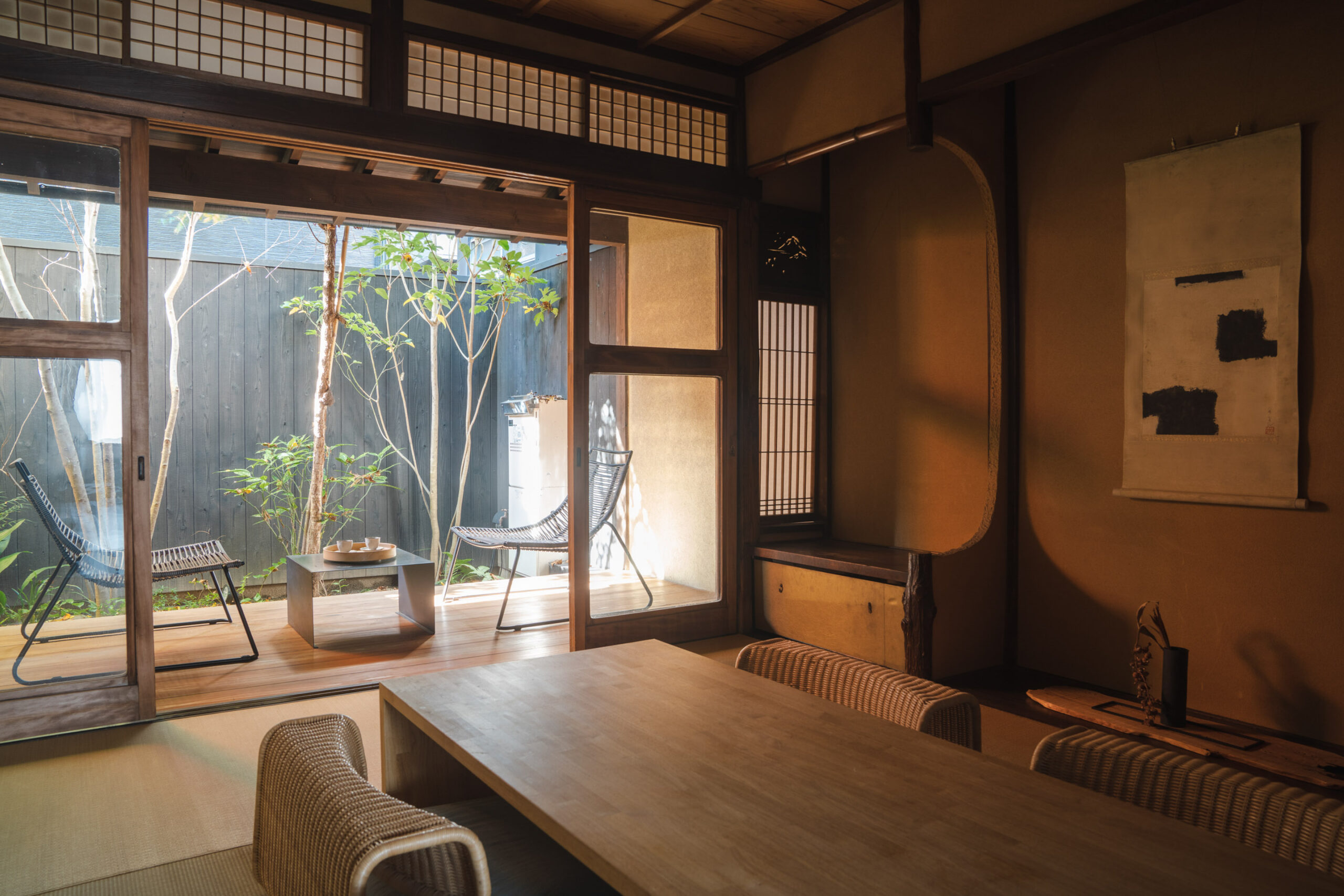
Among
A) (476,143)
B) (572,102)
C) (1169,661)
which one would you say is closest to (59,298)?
(476,143)

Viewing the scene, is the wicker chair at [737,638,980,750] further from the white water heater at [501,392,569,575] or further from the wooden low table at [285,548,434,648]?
the white water heater at [501,392,569,575]

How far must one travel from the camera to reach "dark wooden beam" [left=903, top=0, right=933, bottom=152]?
3.46 m

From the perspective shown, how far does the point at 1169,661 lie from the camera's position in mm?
3090

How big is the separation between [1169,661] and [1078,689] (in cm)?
56

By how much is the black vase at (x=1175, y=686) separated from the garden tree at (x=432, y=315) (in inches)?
190

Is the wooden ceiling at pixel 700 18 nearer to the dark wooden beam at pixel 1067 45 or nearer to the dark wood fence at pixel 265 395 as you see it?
the dark wooden beam at pixel 1067 45

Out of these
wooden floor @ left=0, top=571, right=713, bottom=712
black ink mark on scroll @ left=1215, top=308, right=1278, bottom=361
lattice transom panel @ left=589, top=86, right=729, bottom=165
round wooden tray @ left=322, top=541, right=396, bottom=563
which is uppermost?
lattice transom panel @ left=589, top=86, right=729, bottom=165

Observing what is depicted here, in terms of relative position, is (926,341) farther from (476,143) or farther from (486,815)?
(486,815)

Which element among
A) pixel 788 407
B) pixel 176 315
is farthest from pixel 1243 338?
pixel 176 315

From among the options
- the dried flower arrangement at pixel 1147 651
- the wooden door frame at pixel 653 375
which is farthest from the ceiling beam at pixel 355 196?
the dried flower arrangement at pixel 1147 651

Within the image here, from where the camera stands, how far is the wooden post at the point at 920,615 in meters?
3.61

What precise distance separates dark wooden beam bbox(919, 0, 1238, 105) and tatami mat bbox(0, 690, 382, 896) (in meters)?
3.16

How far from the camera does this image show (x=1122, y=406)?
3.56m

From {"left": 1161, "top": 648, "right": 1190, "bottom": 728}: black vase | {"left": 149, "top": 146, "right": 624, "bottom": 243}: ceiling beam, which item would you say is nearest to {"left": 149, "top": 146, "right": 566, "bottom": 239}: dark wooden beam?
{"left": 149, "top": 146, "right": 624, "bottom": 243}: ceiling beam
